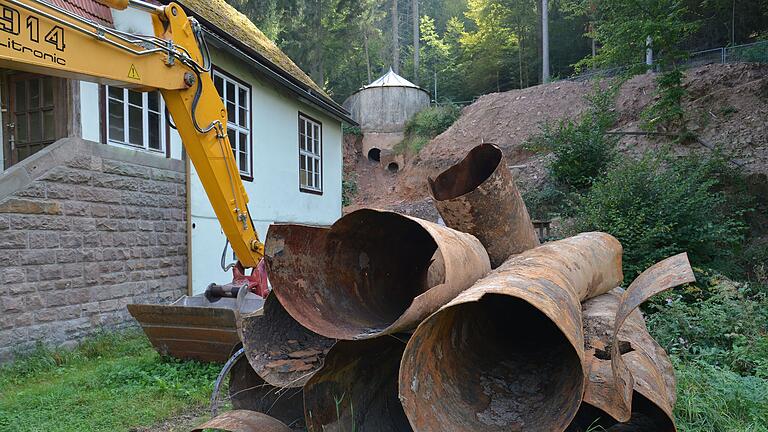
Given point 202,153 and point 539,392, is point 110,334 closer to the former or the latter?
point 202,153

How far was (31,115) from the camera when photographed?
23.8ft

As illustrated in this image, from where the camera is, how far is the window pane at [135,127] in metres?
8.00

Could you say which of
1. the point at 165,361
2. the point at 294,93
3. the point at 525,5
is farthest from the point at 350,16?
the point at 165,361

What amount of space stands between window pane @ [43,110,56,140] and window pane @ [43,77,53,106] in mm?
124

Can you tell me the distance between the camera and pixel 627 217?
347 inches

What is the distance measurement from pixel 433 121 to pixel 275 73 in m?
18.8

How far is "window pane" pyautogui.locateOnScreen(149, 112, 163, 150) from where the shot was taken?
8.43 m

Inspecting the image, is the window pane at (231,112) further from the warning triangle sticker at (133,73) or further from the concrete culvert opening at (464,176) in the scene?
the concrete culvert opening at (464,176)

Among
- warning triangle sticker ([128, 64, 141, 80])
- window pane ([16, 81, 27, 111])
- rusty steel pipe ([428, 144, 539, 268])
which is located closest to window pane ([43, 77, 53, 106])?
window pane ([16, 81, 27, 111])

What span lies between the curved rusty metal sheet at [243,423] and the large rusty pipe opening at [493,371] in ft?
3.08

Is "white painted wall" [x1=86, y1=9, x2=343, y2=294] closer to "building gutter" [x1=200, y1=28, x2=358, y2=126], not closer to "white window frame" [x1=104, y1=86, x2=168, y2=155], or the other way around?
"white window frame" [x1=104, y1=86, x2=168, y2=155]

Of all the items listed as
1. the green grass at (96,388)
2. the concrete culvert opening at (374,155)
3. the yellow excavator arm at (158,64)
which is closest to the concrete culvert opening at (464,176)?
the green grass at (96,388)

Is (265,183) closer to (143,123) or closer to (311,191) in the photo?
(311,191)

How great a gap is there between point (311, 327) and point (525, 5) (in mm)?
37236
